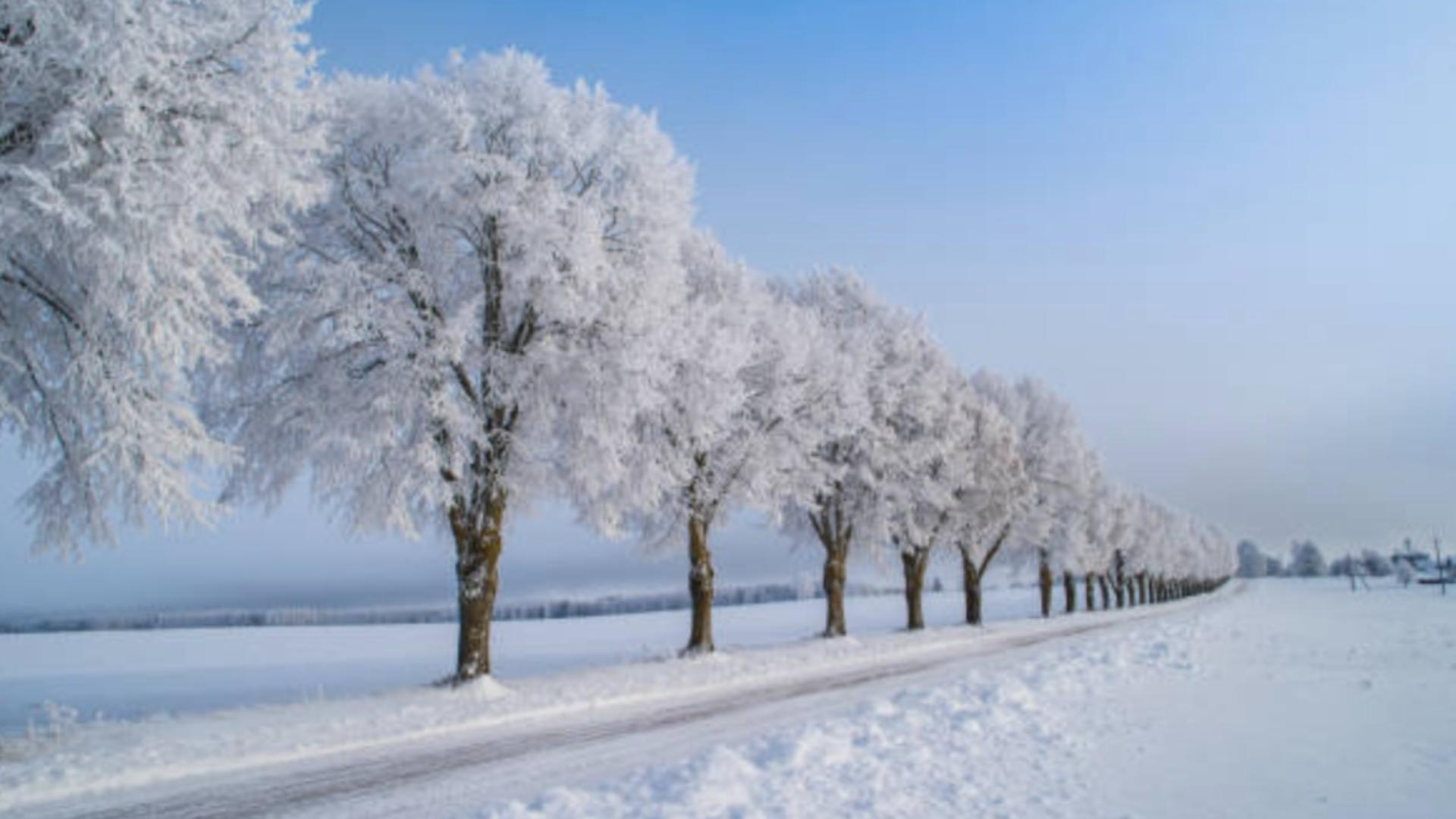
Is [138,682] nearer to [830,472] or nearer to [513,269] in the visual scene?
[513,269]

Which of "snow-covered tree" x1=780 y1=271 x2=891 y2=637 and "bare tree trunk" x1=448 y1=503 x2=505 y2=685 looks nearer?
"bare tree trunk" x1=448 y1=503 x2=505 y2=685

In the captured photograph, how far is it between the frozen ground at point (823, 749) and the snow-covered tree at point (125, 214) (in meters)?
3.73

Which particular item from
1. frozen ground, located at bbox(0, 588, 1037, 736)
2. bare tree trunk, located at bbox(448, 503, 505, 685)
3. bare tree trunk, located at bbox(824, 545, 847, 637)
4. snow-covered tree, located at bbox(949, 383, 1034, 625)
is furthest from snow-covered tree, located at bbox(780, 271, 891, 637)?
bare tree trunk, located at bbox(448, 503, 505, 685)

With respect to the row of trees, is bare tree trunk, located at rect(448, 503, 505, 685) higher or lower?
lower

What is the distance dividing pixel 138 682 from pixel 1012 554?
1903 inches

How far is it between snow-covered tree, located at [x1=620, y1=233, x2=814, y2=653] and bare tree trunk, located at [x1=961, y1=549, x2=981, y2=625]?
2030 centimetres

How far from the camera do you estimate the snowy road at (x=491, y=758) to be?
8.24 metres

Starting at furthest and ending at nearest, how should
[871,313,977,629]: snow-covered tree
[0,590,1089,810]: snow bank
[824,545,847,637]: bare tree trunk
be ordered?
[871,313,977,629]: snow-covered tree → [824,545,847,637]: bare tree trunk → [0,590,1089,810]: snow bank

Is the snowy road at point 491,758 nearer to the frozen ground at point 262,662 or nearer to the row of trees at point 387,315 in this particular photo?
the row of trees at point 387,315

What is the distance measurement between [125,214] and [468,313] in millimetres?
6705

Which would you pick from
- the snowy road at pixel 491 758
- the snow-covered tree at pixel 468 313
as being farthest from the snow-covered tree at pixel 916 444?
the snow-covered tree at pixel 468 313

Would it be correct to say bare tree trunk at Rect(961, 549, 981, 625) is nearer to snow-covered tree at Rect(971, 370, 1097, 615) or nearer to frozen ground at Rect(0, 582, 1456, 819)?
snow-covered tree at Rect(971, 370, 1097, 615)

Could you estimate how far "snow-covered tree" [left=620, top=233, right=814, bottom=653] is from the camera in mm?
22109

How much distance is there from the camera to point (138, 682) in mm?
23594
